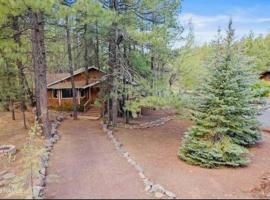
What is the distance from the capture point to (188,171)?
37.8ft

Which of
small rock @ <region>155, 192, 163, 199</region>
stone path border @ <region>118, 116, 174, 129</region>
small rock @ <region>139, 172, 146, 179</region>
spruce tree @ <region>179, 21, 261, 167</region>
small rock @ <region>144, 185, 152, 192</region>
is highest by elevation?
spruce tree @ <region>179, 21, 261, 167</region>

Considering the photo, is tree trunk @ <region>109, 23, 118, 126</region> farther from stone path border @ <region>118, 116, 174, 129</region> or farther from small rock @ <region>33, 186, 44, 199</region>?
small rock @ <region>33, 186, 44, 199</region>

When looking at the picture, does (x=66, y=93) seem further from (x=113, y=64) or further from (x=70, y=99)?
(x=113, y=64)

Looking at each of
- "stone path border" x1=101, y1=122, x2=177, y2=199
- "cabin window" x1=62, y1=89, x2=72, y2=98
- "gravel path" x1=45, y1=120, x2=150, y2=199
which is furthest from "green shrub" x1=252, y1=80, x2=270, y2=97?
"cabin window" x1=62, y1=89, x2=72, y2=98

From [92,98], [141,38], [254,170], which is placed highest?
[141,38]

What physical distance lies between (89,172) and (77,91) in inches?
664

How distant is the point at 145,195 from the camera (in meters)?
8.19

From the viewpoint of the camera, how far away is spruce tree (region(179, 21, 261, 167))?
12.5 meters

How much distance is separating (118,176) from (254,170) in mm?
5788

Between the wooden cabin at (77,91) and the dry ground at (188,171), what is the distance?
390 inches

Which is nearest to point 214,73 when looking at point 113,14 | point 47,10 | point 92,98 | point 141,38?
point 141,38

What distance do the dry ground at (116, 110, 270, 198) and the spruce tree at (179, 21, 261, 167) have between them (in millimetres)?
535

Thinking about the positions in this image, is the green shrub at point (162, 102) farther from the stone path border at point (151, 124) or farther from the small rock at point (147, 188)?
the small rock at point (147, 188)

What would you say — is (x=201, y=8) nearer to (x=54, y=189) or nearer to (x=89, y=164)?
(x=89, y=164)
